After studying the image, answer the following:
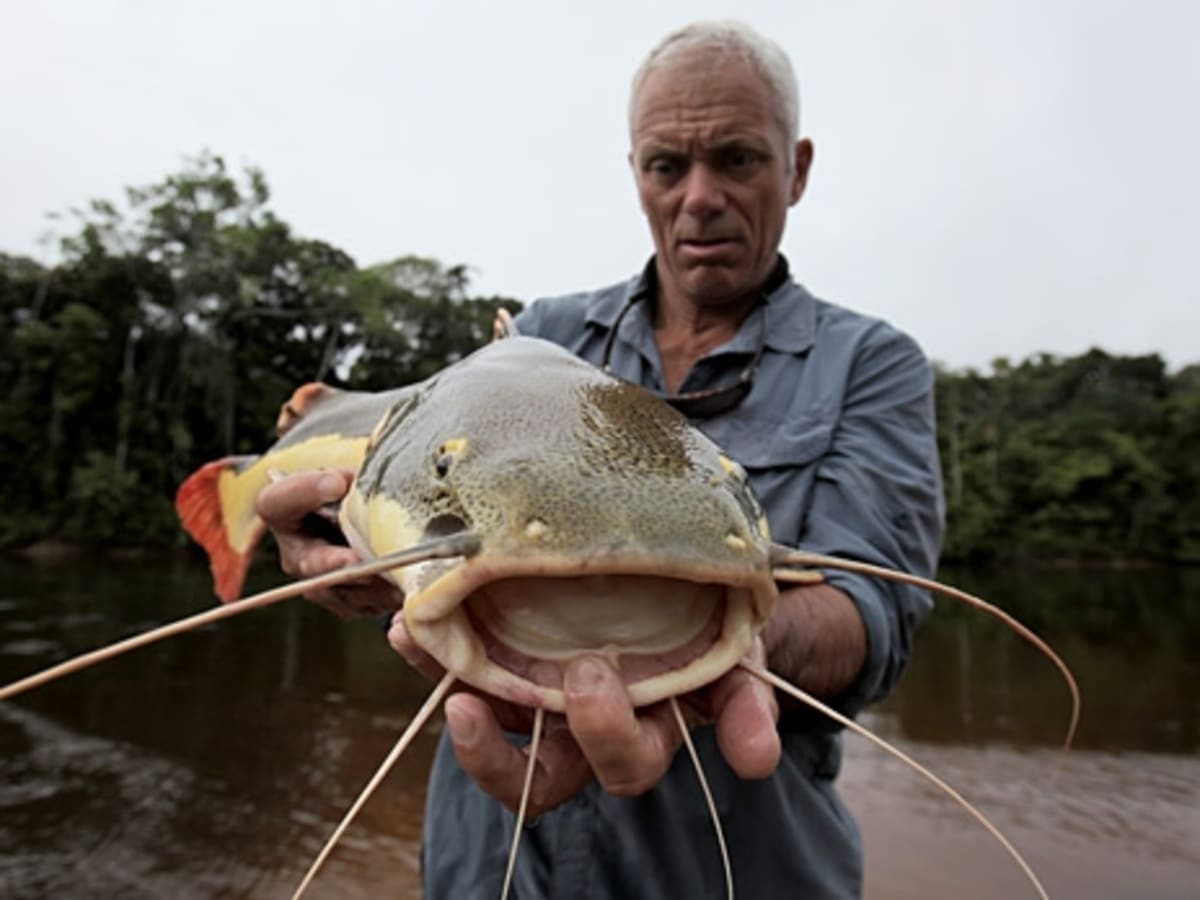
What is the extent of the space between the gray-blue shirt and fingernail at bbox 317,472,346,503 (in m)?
0.83

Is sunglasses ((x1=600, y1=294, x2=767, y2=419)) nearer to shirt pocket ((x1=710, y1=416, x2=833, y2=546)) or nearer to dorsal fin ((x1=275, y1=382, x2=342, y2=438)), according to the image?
shirt pocket ((x1=710, y1=416, x2=833, y2=546))

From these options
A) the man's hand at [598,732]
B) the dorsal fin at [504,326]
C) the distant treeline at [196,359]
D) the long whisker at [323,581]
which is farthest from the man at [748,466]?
the distant treeline at [196,359]

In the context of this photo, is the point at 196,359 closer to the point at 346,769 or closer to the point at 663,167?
the point at 346,769

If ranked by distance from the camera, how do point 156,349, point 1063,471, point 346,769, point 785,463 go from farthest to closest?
1. point 1063,471
2. point 156,349
3. point 346,769
4. point 785,463

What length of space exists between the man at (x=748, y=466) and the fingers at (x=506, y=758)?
0.33 m

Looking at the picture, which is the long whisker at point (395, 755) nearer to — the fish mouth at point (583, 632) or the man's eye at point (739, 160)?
the fish mouth at point (583, 632)

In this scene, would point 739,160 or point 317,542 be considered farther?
point 739,160

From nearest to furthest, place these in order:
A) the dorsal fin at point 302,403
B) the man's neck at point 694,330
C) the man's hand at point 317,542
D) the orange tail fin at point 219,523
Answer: the man's hand at point 317,542 < the man's neck at point 694,330 < the dorsal fin at point 302,403 < the orange tail fin at point 219,523

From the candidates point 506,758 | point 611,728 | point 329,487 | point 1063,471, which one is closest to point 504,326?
point 329,487

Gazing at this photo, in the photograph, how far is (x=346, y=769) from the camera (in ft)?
24.6

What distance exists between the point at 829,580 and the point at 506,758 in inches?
36.0

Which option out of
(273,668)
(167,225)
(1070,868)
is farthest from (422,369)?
(1070,868)

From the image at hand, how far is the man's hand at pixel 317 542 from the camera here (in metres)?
1.81

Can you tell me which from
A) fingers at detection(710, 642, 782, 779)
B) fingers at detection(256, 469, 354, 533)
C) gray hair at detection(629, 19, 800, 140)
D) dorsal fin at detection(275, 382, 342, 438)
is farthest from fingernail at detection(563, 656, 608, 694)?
dorsal fin at detection(275, 382, 342, 438)
